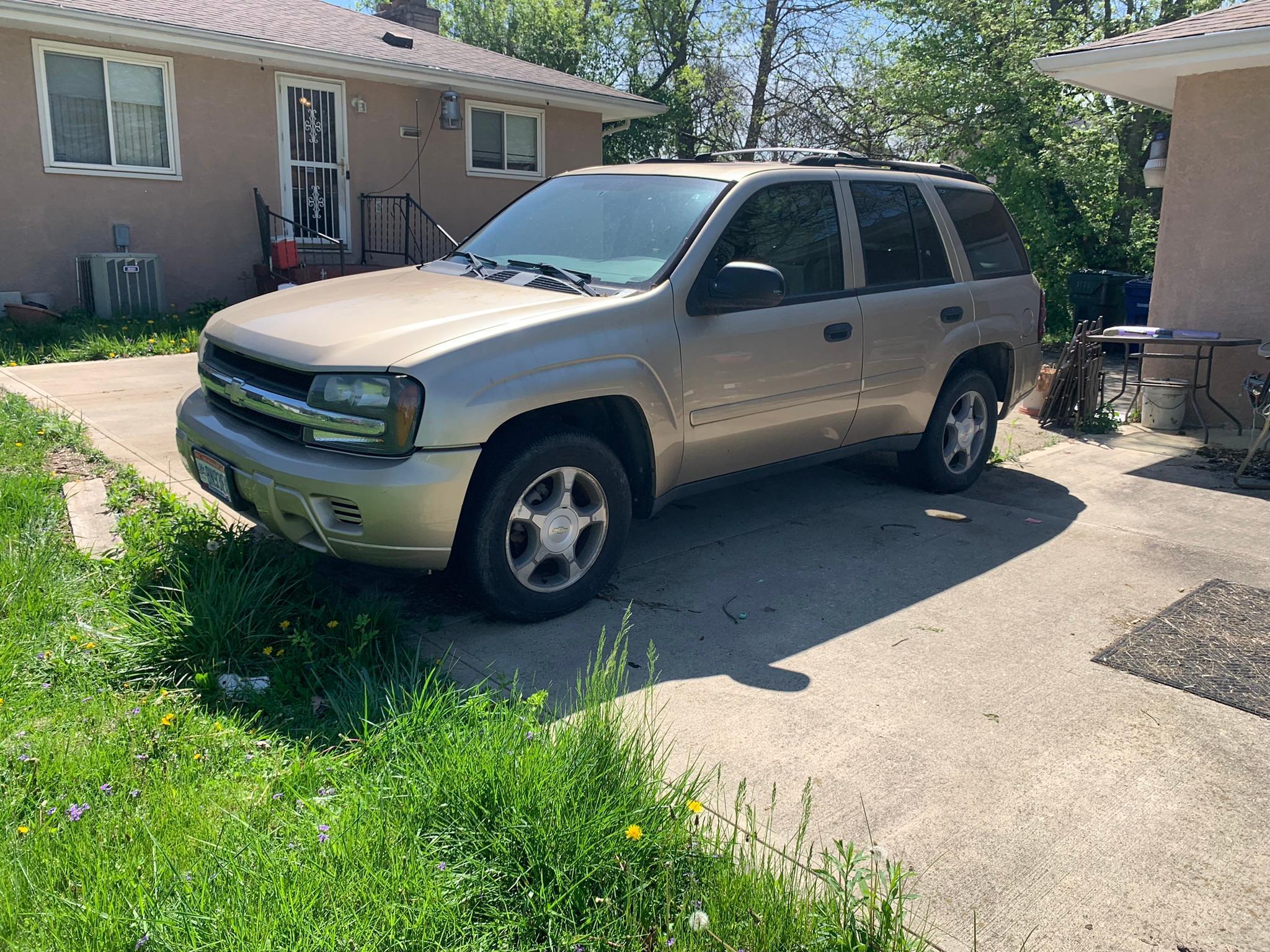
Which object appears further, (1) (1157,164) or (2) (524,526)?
(1) (1157,164)

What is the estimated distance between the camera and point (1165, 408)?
8.83 meters

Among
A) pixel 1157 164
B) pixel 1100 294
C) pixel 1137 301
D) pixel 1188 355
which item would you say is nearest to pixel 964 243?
pixel 1188 355

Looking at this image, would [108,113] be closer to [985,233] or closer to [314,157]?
[314,157]

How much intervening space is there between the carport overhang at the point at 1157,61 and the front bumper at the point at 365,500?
6.85 meters

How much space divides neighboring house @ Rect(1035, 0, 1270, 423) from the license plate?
24.6 feet

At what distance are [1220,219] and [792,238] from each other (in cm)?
537

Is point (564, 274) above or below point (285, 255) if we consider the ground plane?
above

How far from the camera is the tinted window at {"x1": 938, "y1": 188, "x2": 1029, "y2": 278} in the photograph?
6215mm

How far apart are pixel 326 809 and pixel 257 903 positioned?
437mm

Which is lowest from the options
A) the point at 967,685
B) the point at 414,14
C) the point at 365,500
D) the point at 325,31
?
the point at 967,685

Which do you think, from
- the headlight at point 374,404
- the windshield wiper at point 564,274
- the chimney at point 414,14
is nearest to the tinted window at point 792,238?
the windshield wiper at point 564,274

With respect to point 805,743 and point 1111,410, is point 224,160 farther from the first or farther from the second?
point 805,743

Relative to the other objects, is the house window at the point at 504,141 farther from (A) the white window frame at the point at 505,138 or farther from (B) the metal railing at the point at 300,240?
(B) the metal railing at the point at 300,240

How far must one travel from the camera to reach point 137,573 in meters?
4.18
